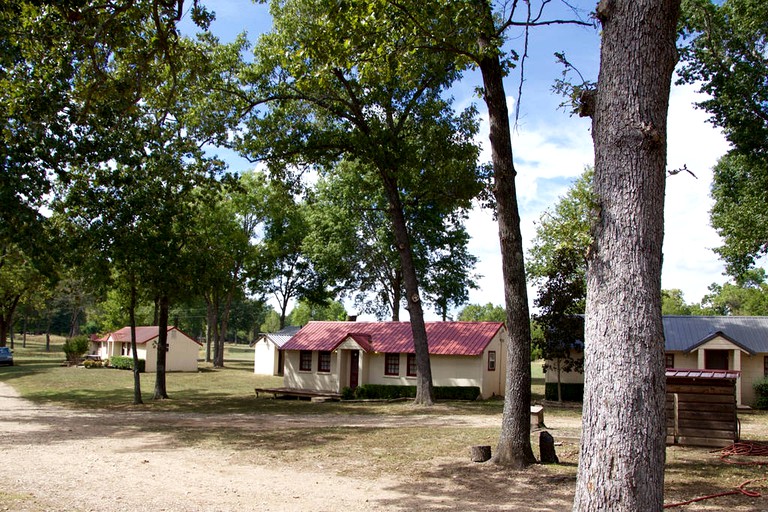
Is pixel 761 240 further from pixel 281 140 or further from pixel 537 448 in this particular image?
pixel 281 140

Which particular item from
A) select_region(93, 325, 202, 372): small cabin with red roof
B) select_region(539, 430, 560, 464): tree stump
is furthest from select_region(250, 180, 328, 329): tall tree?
select_region(539, 430, 560, 464): tree stump

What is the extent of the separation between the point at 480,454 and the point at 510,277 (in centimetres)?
335

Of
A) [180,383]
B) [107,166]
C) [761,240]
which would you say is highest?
[107,166]

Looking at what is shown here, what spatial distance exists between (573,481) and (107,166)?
51.8ft

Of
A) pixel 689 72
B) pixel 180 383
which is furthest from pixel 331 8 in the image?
pixel 180 383

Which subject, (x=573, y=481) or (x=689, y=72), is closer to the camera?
(x=573, y=481)

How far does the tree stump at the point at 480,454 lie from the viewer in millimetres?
11312

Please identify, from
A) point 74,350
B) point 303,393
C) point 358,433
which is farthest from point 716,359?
point 74,350

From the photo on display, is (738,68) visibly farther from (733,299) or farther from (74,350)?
(733,299)

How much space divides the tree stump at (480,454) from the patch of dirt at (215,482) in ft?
0.63

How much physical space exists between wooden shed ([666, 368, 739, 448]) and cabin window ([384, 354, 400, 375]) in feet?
58.4

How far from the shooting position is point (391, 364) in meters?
30.4

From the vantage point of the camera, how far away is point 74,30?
9.41 metres

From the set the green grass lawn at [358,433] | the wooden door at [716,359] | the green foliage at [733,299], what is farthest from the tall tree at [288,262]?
the green foliage at [733,299]
